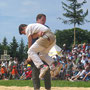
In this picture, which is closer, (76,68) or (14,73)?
(76,68)

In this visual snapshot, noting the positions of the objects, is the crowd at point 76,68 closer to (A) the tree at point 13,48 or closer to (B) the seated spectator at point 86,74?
(B) the seated spectator at point 86,74

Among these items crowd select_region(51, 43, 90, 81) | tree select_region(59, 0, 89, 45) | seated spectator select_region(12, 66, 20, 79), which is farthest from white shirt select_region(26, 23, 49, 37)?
tree select_region(59, 0, 89, 45)

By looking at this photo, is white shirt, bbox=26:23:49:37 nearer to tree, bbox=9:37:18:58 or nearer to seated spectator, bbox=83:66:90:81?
seated spectator, bbox=83:66:90:81

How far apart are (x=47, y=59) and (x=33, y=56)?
0.47 metres

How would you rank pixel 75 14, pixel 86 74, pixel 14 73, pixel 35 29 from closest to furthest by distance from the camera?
pixel 35 29
pixel 86 74
pixel 14 73
pixel 75 14

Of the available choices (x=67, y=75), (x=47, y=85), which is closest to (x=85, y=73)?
(x=67, y=75)

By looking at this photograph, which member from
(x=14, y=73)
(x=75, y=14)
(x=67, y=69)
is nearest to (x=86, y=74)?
(x=67, y=69)

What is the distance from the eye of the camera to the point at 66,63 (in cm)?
1606

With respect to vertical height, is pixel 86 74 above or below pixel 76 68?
below

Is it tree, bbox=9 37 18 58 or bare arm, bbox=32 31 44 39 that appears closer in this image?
bare arm, bbox=32 31 44 39

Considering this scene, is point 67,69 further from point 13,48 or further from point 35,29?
point 13,48

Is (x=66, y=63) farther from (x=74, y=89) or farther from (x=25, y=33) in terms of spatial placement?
(x=25, y=33)

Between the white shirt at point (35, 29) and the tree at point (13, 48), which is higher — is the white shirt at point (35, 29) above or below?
above

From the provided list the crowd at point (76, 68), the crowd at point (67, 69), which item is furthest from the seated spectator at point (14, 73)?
the crowd at point (76, 68)
